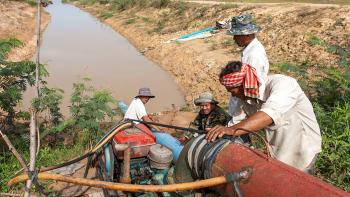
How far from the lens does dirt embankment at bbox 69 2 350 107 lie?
11219mm

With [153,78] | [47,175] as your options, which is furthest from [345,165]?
[153,78]

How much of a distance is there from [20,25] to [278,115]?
73.2 ft

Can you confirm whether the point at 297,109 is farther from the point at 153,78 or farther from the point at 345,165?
the point at 153,78

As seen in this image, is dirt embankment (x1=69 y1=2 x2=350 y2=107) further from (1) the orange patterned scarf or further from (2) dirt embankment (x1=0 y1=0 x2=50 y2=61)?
(2) dirt embankment (x1=0 y1=0 x2=50 y2=61)

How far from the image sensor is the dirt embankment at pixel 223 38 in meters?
11.2

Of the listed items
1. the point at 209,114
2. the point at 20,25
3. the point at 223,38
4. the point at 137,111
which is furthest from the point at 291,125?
the point at 20,25

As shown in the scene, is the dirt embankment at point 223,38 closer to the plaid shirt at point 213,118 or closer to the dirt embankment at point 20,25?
the plaid shirt at point 213,118

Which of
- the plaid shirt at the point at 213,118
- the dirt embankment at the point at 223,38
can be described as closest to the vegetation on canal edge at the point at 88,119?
the dirt embankment at the point at 223,38

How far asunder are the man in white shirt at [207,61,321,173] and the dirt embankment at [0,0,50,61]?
13.6 m

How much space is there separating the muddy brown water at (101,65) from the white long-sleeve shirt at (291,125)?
613 centimetres

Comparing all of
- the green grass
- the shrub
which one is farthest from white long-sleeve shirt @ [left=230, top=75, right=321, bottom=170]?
the green grass

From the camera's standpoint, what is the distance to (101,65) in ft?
52.9

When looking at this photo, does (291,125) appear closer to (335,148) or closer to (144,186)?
(144,186)

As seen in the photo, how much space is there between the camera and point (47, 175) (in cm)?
223
